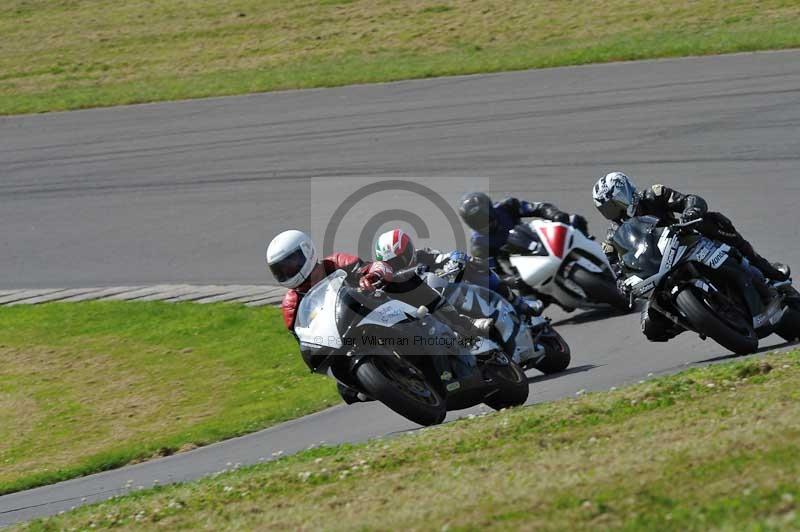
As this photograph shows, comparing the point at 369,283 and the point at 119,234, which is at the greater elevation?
the point at 369,283

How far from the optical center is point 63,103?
1040 inches

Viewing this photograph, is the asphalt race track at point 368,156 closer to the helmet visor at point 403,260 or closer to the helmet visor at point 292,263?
the helmet visor at point 403,260

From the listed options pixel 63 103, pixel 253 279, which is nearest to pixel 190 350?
pixel 253 279

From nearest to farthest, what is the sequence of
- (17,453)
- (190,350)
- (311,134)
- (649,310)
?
(649,310) < (17,453) < (190,350) < (311,134)

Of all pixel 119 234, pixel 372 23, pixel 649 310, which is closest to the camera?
pixel 649 310

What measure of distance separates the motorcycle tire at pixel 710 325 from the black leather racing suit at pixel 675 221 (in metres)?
0.54

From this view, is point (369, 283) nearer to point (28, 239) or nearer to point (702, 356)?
point (702, 356)

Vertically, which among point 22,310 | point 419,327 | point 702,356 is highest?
point 419,327

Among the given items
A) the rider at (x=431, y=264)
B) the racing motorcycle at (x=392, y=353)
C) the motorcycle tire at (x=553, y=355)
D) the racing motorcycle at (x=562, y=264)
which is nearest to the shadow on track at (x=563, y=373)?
the motorcycle tire at (x=553, y=355)

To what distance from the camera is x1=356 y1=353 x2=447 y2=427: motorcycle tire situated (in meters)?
8.98

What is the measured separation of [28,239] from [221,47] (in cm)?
1162

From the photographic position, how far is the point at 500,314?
10891 mm

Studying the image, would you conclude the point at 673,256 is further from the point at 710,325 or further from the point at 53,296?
the point at 53,296

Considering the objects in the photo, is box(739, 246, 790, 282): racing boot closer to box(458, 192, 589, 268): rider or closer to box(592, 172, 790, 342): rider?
box(592, 172, 790, 342): rider
